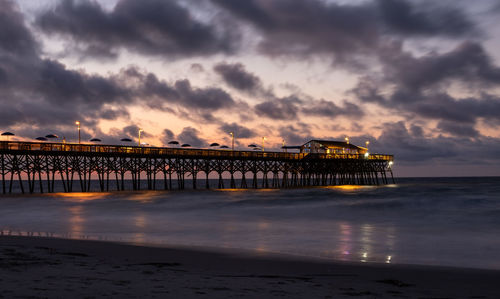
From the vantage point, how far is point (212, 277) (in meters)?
7.51

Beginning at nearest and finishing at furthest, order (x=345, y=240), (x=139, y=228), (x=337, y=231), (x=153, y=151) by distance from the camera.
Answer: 1. (x=345, y=240)
2. (x=337, y=231)
3. (x=139, y=228)
4. (x=153, y=151)

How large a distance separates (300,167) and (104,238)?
50866 mm

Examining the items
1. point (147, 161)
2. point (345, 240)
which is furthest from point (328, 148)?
point (345, 240)

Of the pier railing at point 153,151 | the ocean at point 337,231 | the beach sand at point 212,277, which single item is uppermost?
the pier railing at point 153,151

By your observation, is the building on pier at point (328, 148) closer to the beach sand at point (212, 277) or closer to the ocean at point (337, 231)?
the ocean at point (337, 231)

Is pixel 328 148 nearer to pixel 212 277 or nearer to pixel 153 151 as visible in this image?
pixel 153 151

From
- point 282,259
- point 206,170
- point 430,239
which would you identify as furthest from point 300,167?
point 282,259

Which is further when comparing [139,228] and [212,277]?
[139,228]

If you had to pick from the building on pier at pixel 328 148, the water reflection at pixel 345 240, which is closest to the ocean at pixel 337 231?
the water reflection at pixel 345 240

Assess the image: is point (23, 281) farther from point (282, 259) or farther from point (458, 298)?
point (458, 298)

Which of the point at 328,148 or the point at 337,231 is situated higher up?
the point at 328,148

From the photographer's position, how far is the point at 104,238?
47.0ft

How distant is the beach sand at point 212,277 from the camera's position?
6273mm

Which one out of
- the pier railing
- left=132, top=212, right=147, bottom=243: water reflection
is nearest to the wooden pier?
the pier railing
